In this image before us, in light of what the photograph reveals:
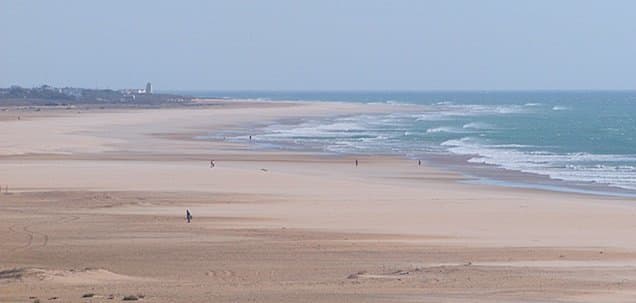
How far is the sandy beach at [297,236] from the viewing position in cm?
1752

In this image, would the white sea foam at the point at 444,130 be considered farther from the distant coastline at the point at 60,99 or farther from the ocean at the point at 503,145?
the distant coastline at the point at 60,99

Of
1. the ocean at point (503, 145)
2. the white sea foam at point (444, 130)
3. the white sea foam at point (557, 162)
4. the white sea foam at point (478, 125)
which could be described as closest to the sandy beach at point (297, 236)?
the ocean at point (503, 145)

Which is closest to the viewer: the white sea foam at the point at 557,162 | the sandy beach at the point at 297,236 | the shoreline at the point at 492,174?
the sandy beach at the point at 297,236

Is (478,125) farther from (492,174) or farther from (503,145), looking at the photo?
(492,174)

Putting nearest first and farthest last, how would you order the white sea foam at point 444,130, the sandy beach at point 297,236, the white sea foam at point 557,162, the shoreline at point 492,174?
the sandy beach at point 297,236 → the shoreline at point 492,174 → the white sea foam at point 557,162 → the white sea foam at point 444,130

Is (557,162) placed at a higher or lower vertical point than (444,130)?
higher

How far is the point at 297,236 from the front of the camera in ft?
81.5

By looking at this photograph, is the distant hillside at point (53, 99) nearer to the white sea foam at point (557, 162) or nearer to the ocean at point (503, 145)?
the ocean at point (503, 145)

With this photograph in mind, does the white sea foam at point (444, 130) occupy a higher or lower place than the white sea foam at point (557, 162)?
lower

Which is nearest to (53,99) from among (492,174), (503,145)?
(503,145)

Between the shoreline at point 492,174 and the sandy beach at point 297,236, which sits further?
the shoreline at point 492,174

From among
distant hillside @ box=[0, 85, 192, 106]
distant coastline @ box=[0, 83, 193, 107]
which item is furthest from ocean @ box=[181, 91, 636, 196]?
distant hillside @ box=[0, 85, 192, 106]

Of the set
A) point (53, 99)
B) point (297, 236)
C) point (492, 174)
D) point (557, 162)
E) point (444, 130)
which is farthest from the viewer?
point (53, 99)

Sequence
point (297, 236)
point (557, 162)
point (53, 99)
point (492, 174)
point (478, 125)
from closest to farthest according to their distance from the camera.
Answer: point (297, 236), point (492, 174), point (557, 162), point (478, 125), point (53, 99)
